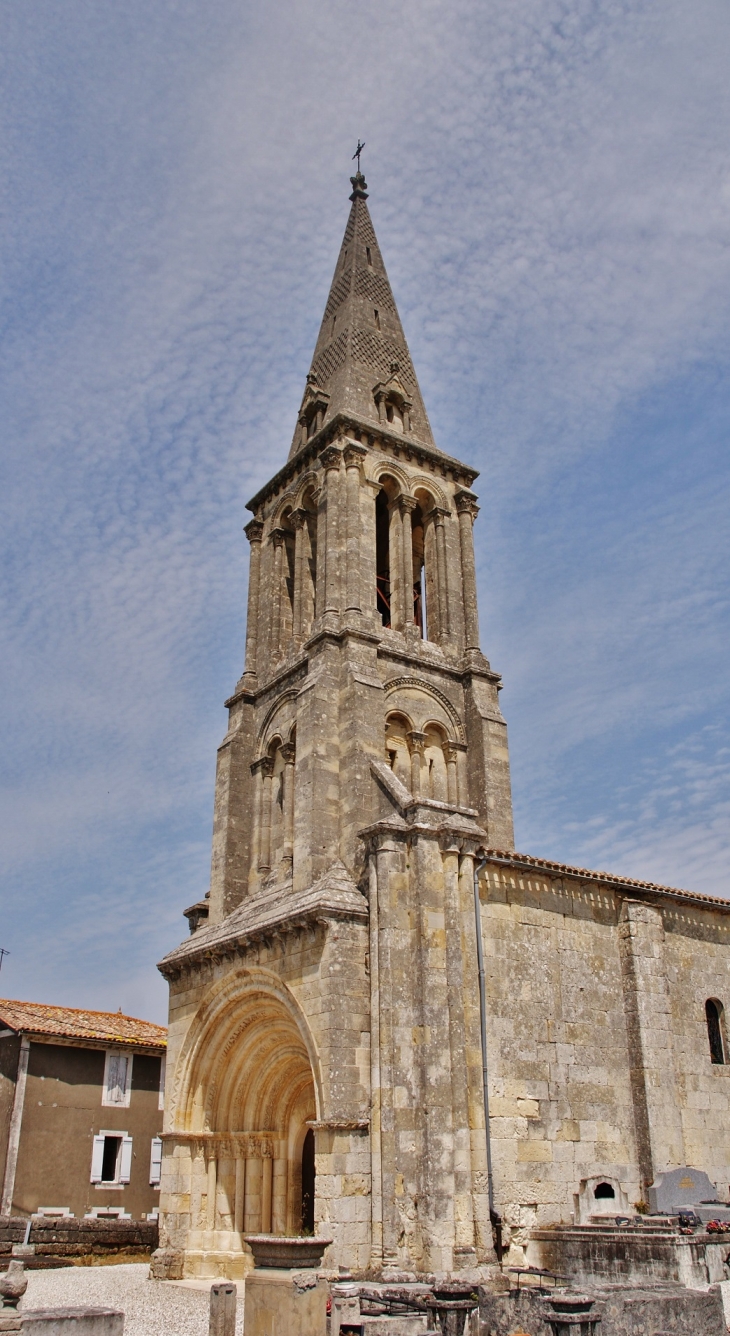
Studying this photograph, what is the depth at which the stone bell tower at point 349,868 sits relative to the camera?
42.5 feet

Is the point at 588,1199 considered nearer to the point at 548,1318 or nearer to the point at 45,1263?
the point at 548,1318

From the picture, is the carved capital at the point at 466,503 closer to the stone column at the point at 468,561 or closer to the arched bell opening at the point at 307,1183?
the stone column at the point at 468,561

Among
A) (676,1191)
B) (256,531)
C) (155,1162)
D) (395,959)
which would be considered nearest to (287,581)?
(256,531)

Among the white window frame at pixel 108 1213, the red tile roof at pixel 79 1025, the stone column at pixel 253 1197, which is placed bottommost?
the white window frame at pixel 108 1213

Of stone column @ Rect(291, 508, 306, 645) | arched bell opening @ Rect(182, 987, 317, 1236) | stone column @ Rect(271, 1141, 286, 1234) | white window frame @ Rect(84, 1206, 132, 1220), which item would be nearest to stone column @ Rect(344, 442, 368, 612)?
stone column @ Rect(291, 508, 306, 645)

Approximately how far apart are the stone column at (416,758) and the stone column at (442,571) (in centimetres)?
246

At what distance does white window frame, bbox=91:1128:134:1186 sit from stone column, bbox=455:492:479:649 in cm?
1212

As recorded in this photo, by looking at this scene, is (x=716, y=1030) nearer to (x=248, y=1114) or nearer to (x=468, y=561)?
(x=248, y=1114)

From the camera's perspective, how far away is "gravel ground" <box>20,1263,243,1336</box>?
11.2 m

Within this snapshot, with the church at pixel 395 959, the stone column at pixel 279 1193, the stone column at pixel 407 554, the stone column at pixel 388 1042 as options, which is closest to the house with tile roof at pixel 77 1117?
the church at pixel 395 959

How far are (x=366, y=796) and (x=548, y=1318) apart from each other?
8.29m

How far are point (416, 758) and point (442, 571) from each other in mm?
4271

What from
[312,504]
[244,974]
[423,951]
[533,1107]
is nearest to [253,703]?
[312,504]

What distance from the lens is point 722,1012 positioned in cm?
1784
